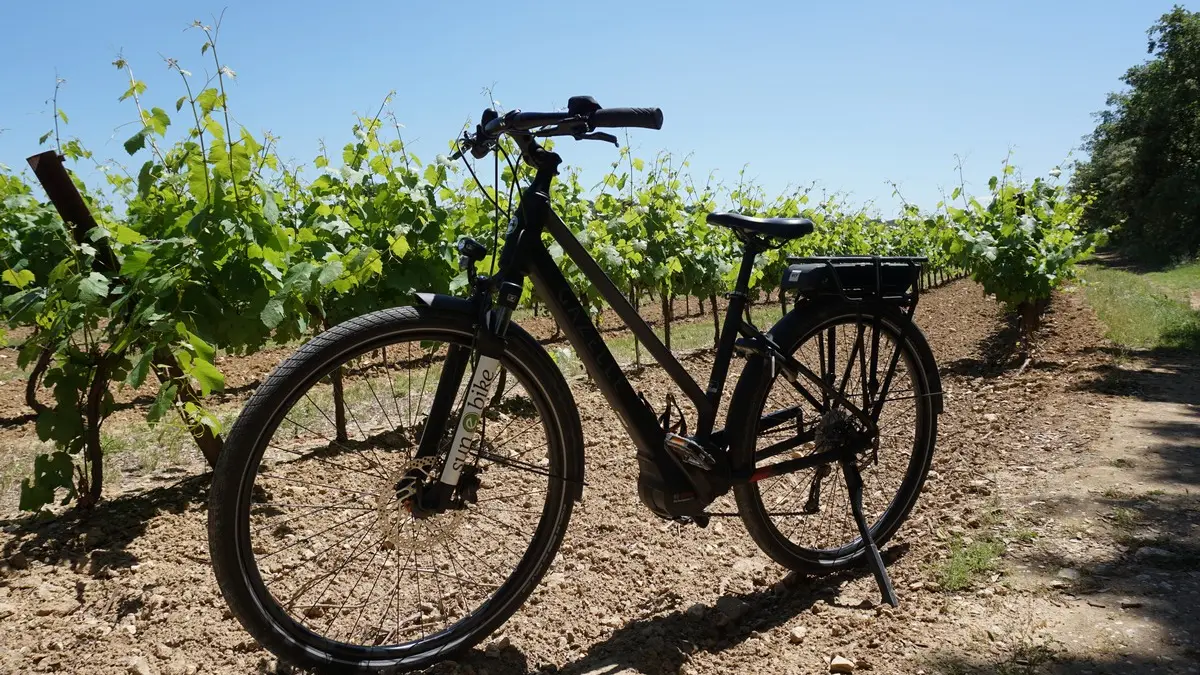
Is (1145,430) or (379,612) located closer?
(379,612)

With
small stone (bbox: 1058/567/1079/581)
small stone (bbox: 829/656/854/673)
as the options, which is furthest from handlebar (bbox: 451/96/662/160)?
small stone (bbox: 1058/567/1079/581)

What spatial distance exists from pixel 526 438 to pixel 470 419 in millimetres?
735

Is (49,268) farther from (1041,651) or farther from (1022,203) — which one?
(1022,203)

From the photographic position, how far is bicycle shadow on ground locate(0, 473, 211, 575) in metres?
3.08

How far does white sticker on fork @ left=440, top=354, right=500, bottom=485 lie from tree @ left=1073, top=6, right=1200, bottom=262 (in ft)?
128

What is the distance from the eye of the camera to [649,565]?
3.14 metres

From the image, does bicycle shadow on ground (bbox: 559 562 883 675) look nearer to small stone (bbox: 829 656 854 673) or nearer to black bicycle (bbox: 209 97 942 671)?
black bicycle (bbox: 209 97 942 671)

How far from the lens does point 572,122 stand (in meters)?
2.14

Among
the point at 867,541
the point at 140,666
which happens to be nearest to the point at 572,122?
the point at 867,541

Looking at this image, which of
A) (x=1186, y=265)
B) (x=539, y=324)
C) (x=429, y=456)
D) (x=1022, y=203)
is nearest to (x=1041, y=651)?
(x=429, y=456)

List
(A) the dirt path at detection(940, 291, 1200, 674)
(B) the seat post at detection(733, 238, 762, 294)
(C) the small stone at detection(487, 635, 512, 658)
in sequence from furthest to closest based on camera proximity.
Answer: (B) the seat post at detection(733, 238, 762, 294)
(C) the small stone at detection(487, 635, 512, 658)
(A) the dirt path at detection(940, 291, 1200, 674)

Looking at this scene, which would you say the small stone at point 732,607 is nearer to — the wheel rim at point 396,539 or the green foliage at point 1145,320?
the wheel rim at point 396,539

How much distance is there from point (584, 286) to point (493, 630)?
418 cm

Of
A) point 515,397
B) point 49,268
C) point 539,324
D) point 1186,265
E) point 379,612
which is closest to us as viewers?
point 379,612
